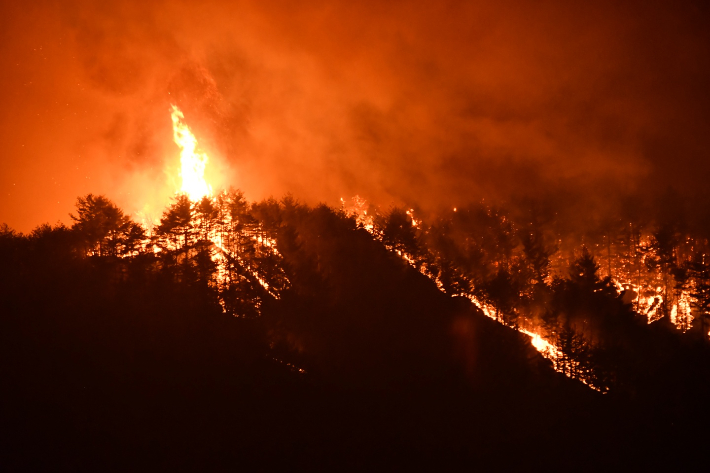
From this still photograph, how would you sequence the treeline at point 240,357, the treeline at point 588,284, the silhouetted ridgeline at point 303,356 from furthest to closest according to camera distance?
the treeline at point 588,284 < the silhouetted ridgeline at point 303,356 < the treeline at point 240,357

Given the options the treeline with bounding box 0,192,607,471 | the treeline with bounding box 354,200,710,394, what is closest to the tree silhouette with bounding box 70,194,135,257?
the treeline with bounding box 0,192,607,471

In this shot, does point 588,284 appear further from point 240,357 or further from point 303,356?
point 240,357

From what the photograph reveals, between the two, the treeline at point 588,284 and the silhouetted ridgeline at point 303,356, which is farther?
the treeline at point 588,284

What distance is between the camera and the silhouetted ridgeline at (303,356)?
4262cm

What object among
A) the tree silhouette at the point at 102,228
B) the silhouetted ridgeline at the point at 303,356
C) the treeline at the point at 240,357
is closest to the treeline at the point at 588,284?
the silhouetted ridgeline at the point at 303,356

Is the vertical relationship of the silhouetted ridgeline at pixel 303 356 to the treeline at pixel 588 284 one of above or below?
below

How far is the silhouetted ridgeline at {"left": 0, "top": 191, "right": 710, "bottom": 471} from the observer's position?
42625 mm

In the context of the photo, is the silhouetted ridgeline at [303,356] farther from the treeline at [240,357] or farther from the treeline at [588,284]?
the treeline at [588,284]

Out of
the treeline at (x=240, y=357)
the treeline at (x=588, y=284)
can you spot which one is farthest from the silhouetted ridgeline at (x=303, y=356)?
the treeline at (x=588, y=284)

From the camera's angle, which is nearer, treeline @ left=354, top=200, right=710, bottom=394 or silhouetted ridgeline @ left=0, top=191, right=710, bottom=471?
silhouetted ridgeline @ left=0, top=191, right=710, bottom=471

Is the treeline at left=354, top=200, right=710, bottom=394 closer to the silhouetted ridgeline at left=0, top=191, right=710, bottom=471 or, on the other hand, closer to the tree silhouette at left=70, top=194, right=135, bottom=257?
the silhouetted ridgeline at left=0, top=191, right=710, bottom=471

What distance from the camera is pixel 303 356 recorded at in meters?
52.7

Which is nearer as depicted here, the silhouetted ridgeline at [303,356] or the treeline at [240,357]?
the treeline at [240,357]

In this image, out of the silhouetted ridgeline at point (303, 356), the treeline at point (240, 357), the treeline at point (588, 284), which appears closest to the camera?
the treeline at point (240, 357)
